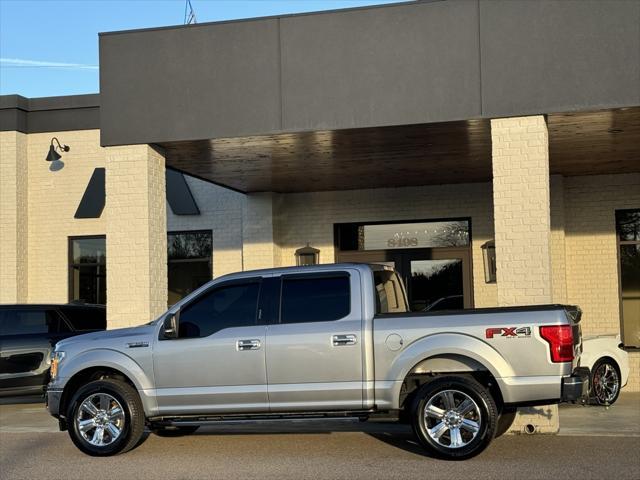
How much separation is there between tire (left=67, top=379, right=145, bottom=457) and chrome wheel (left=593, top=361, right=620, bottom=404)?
7201 millimetres

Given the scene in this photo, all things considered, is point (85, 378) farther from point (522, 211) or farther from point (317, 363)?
point (522, 211)

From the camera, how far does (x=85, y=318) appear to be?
52.0 ft

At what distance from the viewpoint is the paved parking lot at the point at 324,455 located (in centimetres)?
899

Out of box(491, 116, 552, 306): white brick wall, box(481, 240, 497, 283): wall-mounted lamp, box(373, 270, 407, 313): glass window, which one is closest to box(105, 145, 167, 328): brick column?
box(373, 270, 407, 313): glass window

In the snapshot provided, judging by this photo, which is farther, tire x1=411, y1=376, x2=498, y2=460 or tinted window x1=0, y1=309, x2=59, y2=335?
tinted window x1=0, y1=309, x2=59, y2=335

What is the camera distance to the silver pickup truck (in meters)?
9.28

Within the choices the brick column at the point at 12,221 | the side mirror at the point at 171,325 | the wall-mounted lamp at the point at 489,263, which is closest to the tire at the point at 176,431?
the side mirror at the point at 171,325

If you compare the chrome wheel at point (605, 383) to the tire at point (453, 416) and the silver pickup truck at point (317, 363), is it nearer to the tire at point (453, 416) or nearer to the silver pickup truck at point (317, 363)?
the silver pickup truck at point (317, 363)

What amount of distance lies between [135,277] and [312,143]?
309 centimetres

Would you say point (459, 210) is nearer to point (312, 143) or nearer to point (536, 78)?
point (312, 143)

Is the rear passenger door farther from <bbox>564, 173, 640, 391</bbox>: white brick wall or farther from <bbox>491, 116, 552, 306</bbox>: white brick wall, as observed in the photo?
<bbox>564, 173, 640, 391</bbox>: white brick wall

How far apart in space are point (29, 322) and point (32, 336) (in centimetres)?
36

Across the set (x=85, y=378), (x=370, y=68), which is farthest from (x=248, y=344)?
(x=370, y=68)

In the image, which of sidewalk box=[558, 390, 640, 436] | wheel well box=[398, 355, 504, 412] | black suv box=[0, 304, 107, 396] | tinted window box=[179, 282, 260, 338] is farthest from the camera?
black suv box=[0, 304, 107, 396]
